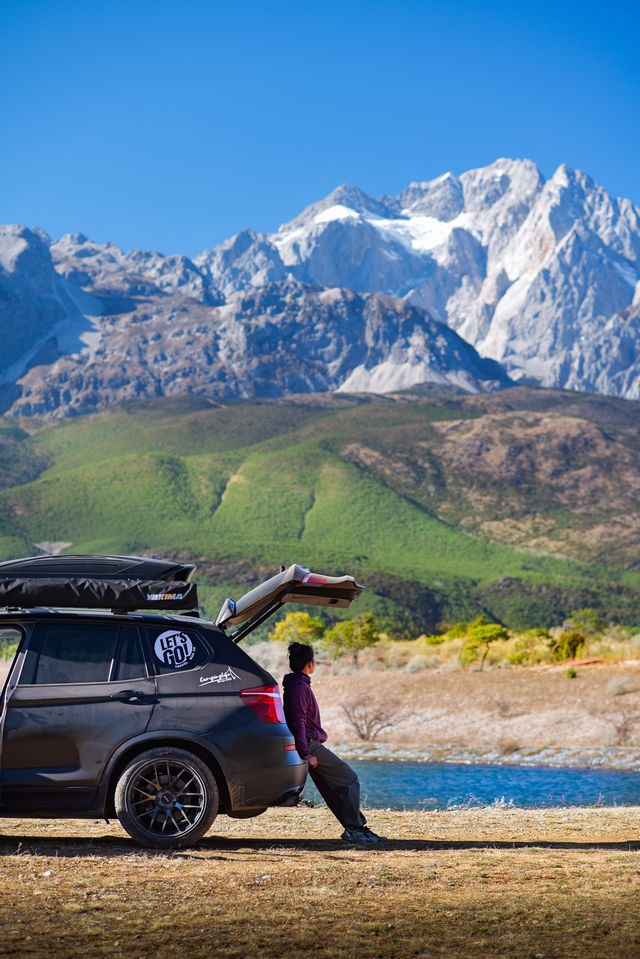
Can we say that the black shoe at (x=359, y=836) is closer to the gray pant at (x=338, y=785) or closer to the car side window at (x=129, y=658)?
the gray pant at (x=338, y=785)

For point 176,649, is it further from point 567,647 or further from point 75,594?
point 567,647

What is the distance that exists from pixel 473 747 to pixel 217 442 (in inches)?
4978

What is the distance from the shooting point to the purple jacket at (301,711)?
9.23 meters

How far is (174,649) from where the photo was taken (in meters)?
8.45

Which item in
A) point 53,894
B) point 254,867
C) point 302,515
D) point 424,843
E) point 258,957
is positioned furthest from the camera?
point 302,515

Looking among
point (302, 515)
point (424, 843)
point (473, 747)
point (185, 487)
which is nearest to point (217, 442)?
point (185, 487)

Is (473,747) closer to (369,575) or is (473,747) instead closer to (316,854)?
(316,854)

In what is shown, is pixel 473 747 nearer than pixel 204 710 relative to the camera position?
No

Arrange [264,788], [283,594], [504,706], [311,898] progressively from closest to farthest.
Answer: [311,898] → [264,788] → [283,594] → [504,706]

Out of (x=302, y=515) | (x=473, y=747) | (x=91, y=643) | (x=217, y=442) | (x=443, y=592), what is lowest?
(x=473, y=747)

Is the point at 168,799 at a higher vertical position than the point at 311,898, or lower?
higher

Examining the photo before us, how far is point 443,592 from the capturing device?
98.0 metres

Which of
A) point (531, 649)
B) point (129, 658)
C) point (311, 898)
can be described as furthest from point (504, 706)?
point (311, 898)

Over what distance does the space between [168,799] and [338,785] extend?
1.89 metres
